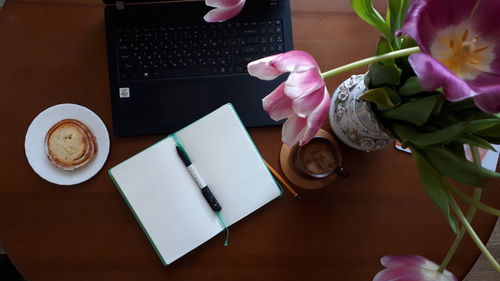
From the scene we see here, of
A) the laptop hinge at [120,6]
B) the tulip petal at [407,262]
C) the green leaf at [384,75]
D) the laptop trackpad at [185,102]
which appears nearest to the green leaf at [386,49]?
the green leaf at [384,75]

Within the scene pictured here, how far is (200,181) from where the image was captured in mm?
780

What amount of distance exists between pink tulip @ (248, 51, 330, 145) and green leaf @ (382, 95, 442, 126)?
0.11 m

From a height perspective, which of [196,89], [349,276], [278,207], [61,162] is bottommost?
[349,276]

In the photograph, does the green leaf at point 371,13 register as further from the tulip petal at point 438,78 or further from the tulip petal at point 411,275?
the tulip petal at point 411,275

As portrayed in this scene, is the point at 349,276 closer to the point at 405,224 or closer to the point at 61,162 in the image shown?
the point at 405,224

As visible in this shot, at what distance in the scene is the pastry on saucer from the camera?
780mm

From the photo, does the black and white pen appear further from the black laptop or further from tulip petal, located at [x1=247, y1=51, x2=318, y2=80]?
tulip petal, located at [x1=247, y1=51, x2=318, y2=80]

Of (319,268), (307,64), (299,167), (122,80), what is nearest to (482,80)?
(307,64)

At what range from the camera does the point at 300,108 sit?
0.46 m

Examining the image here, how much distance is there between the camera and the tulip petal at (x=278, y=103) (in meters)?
0.49

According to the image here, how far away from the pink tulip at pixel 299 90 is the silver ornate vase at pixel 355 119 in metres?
0.16

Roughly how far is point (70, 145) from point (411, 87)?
0.63 metres

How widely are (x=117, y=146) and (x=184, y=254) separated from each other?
251 millimetres

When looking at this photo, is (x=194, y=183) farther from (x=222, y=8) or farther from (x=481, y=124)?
(x=481, y=124)
